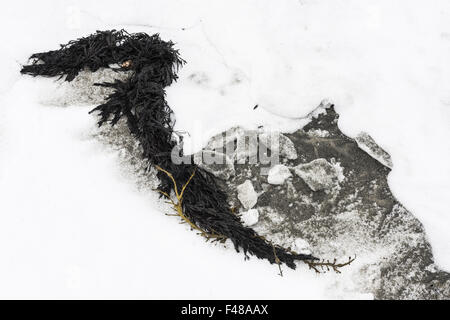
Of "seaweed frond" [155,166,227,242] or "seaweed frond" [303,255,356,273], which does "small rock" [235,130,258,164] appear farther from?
"seaweed frond" [303,255,356,273]

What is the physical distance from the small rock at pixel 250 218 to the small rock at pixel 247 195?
0.14 feet

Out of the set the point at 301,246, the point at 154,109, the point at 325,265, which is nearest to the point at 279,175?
the point at 301,246

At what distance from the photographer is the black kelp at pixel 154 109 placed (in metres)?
2.37

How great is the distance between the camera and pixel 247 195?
244 centimetres

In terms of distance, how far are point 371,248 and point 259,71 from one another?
1503 millimetres

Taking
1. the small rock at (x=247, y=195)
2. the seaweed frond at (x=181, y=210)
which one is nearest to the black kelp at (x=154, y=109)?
the seaweed frond at (x=181, y=210)

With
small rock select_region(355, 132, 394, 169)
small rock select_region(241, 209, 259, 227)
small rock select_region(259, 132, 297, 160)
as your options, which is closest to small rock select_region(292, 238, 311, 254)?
small rock select_region(241, 209, 259, 227)

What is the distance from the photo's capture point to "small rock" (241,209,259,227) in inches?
94.7

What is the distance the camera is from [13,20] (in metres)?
2.84

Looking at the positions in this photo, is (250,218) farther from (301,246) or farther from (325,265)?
(325,265)

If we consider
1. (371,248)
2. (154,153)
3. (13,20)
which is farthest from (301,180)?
(13,20)

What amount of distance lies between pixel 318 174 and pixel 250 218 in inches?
22.2

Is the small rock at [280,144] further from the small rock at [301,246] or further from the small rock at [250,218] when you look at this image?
the small rock at [301,246]

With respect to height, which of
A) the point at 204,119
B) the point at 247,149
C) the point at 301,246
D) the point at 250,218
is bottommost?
the point at 301,246
